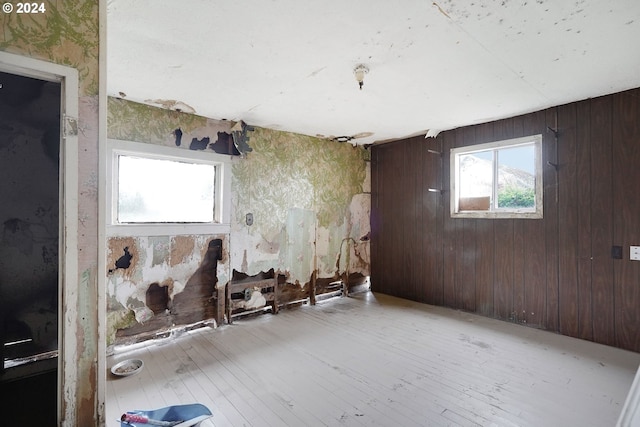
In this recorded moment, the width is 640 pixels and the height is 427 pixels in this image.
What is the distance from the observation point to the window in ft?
10.9

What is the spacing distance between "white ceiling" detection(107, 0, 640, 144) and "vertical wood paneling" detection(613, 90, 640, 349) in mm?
257

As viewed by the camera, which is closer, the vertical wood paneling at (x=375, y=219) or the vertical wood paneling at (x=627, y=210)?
the vertical wood paneling at (x=627, y=210)

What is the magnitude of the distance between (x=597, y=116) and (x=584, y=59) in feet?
3.51

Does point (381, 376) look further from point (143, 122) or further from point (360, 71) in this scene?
point (143, 122)

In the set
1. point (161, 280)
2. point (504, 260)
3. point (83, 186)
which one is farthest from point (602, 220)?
point (161, 280)

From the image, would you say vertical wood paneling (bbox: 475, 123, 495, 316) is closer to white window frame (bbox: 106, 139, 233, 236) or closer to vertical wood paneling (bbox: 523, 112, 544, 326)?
vertical wood paneling (bbox: 523, 112, 544, 326)

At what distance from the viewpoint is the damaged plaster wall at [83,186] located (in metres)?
1.36

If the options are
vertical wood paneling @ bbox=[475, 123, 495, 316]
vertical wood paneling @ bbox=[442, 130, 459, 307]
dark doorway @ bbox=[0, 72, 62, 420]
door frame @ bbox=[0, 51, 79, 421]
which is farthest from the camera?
vertical wood paneling @ bbox=[442, 130, 459, 307]

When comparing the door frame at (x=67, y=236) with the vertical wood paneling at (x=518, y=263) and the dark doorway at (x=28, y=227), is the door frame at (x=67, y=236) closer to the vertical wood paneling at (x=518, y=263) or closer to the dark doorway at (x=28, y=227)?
the dark doorway at (x=28, y=227)

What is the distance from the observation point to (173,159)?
316 centimetres

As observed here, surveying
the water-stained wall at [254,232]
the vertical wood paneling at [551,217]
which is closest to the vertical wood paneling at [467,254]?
the vertical wood paneling at [551,217]

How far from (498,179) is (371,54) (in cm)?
242

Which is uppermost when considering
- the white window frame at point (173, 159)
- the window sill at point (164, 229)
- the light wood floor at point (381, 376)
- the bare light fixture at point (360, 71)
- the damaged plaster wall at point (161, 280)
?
the bare light fixture at point (360, 71)

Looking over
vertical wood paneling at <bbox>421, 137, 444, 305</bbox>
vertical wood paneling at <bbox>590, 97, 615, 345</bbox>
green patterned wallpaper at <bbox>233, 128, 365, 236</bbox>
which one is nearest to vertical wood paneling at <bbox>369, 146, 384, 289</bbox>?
green patterned wallpaper at <bbox>233, 128, 365, 236</bbox>
